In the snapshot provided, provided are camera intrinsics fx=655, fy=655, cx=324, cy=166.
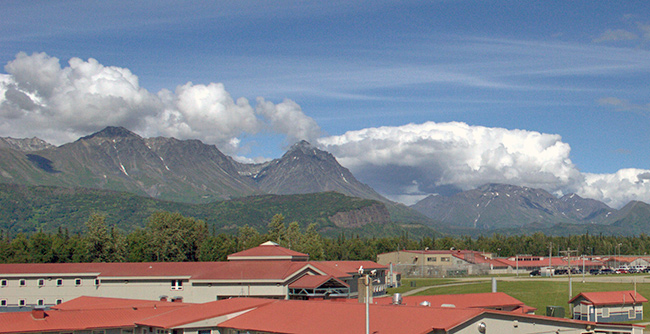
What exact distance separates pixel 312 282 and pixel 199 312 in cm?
1987

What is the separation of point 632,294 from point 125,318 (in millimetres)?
58418

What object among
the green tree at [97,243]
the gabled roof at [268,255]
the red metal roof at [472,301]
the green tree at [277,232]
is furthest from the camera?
the green tree at [277,232]

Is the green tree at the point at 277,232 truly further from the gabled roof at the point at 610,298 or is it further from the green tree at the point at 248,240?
the gabled roof at the point at 610,298

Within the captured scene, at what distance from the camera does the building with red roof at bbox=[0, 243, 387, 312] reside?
76.5m

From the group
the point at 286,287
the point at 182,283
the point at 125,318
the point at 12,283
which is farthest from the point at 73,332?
the point at 12,283

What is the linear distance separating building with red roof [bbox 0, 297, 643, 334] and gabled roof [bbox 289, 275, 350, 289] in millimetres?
13421

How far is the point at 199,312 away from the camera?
5356cm

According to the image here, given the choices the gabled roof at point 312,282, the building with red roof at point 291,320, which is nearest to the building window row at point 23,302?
the building with red roof at point 291,320

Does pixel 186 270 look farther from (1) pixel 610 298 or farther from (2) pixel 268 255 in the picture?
(1) pixel 610 298

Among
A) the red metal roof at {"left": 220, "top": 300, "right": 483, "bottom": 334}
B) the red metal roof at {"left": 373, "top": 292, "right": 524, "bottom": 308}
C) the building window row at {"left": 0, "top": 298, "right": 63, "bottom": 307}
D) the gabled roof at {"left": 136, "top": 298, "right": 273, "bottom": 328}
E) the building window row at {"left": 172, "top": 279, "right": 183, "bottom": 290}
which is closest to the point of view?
the red metal roof at {"left": 220, "top": 300, "right": 483, "bottom": 334}

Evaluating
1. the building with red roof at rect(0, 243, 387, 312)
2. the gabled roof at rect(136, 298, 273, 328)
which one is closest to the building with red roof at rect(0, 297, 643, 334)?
the gabled roof at rect(136, 298, 273, 328)

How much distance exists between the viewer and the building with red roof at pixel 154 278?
7650 centimetres

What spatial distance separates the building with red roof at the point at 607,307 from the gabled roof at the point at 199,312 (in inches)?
1560

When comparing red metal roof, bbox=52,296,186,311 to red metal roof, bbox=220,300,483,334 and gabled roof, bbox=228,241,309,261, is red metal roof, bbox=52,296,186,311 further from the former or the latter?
red metal roof, bbox=220,300,483,334
